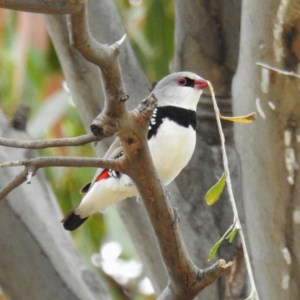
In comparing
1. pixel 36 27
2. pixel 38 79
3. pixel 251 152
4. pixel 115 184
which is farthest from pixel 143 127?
pixel 38 79

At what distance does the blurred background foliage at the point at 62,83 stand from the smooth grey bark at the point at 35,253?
0.63m

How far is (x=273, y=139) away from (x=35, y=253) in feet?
2.41

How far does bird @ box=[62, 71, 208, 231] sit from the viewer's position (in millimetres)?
2477

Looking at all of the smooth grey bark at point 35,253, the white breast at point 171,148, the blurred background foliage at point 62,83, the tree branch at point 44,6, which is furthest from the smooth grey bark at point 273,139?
the blurred background foliage at point 62,83

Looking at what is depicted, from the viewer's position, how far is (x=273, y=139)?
2.27m

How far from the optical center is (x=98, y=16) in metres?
2.75

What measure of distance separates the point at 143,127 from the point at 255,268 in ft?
2.91

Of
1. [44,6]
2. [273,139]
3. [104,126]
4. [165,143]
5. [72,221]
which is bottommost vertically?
[72,221]

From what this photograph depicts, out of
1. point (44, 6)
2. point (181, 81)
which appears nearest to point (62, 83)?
point (181, 81)

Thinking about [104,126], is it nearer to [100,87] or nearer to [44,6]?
[44,6]

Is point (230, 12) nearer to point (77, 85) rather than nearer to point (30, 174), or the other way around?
point (77, 85)

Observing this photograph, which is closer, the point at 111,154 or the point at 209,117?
the point at 111,154

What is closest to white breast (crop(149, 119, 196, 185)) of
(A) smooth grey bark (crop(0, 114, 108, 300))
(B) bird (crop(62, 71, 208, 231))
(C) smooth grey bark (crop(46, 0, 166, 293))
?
(B) bird (crop(62, 71, 208, 231))

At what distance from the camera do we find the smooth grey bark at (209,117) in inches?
106
